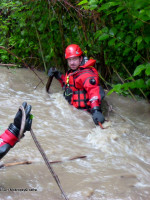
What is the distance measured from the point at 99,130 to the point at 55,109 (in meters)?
1.04

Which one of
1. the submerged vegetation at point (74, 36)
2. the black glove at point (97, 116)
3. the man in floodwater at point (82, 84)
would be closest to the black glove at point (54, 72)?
the submerged vegetation at point (74, 36)

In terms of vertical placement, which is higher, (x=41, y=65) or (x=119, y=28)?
(x=119, y=28)

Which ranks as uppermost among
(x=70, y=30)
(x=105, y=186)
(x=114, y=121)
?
(x=70, y=30)

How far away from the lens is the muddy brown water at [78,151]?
5.99 feet

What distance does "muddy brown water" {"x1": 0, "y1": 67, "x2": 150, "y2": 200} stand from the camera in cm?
183

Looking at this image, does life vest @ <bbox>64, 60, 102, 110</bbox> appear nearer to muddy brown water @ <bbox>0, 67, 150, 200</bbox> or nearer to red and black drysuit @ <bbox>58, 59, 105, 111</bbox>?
red and black drysuit @ <bbox>58, 59, 105, 111</bbox>

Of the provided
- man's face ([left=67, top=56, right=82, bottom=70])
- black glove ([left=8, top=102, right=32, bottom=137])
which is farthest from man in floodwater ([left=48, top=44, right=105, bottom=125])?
black glove ([left=8, top=102, right=32, bottom=137])

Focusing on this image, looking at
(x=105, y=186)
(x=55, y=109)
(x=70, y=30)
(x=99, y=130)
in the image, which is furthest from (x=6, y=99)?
(x=105, y=186)

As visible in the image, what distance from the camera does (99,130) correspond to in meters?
3.28

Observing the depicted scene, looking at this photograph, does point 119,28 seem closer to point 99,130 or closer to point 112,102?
point 112,102

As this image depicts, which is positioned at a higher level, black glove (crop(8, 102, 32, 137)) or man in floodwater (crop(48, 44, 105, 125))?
black glove (crop(8, 102, 32, 137))

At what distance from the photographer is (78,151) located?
2578mm

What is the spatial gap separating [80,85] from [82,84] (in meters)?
0.07

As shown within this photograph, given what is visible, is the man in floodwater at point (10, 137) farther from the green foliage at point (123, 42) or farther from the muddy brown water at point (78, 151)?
the green foliage at point (123, 42)
